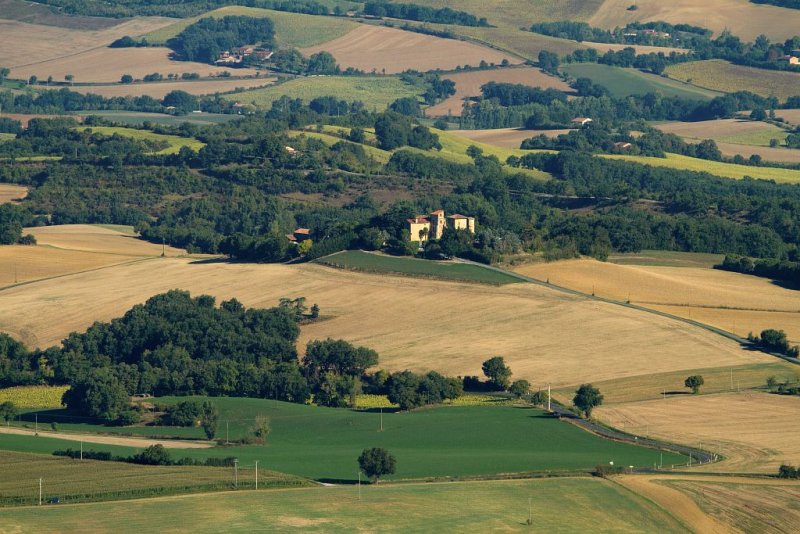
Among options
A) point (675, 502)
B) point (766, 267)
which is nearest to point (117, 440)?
point (675, 502)

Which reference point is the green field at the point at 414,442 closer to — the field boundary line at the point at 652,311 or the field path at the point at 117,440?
the field path at the point at 117,440

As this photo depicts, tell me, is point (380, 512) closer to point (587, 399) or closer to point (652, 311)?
point (587, 399)

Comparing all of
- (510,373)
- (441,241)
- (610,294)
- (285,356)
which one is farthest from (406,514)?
(441,241)

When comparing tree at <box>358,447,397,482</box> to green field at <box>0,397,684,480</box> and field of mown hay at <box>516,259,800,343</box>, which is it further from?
field of mown hay at <box>516,259,800,343</box>

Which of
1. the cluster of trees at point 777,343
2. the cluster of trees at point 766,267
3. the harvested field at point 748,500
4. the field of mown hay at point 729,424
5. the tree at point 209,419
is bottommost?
the tree at point 209,419

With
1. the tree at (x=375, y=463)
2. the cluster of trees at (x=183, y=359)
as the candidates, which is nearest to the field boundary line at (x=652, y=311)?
the cluster of trees at (x=183, y=359)

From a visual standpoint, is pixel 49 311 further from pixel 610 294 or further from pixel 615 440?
pixel 615 440

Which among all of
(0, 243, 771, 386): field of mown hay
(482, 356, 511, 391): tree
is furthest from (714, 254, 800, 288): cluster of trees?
(482, 356, 511, 391): tree
